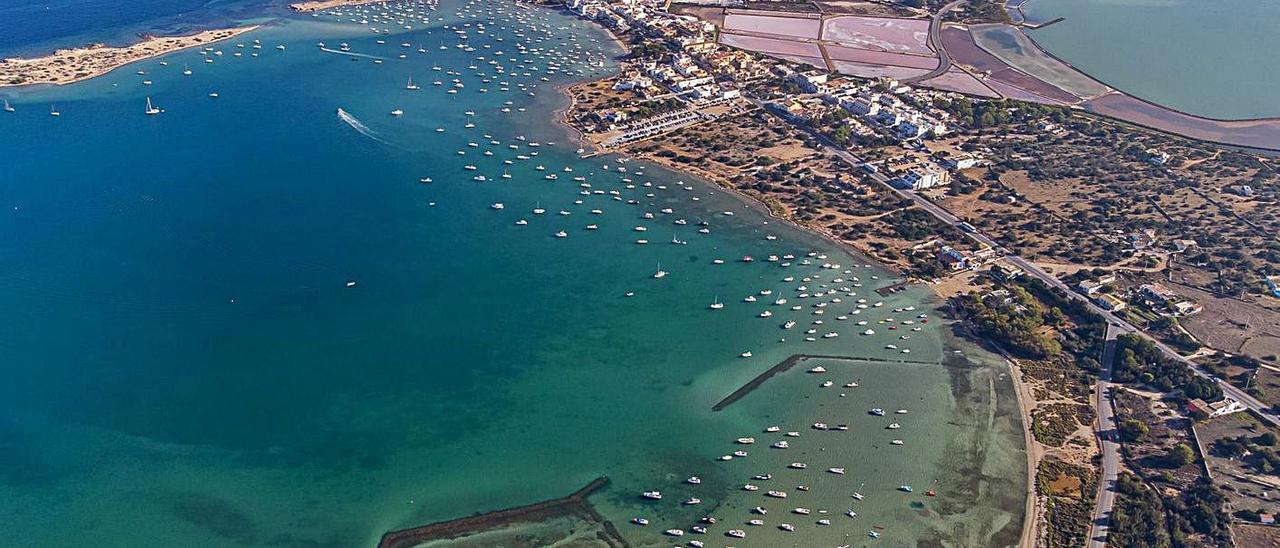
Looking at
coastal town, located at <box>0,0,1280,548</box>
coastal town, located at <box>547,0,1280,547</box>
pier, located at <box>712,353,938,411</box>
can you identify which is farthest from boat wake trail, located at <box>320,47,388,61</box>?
pier, located at <box>712,353,938,411</box>

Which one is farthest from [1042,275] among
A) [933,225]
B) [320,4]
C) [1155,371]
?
[320,4]

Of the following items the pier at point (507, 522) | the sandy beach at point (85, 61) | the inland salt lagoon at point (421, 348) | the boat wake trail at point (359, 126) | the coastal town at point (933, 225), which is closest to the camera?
the pier at point (507, 522)

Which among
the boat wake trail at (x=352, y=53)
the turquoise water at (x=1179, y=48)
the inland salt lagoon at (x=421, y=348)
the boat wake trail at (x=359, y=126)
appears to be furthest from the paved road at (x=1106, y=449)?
the boat wake trail at (x=352, y=53)

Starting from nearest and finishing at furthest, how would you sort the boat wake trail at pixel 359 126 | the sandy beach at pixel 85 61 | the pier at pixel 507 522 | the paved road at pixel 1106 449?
1. the pier at pixel 507 522
2. the paved road at pixel 1106 449
3. the boat wake trail at pixel 359 126
4. the sandy beach at pixel 85 61

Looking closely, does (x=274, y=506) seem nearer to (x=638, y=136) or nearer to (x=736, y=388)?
(x=736, y=388)

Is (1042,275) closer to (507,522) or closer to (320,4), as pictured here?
(507,522)

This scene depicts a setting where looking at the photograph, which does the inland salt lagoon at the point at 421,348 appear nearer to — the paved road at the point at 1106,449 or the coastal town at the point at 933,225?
the coastal town at the point at 933,225

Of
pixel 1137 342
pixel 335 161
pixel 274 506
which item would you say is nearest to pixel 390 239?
pixel 335 161
